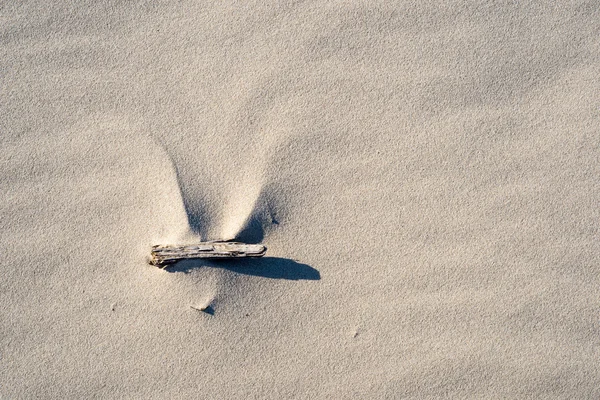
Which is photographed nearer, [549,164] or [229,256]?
[229,256]

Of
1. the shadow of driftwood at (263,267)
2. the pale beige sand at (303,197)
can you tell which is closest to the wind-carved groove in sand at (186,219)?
the pale beige sand at (303,197)

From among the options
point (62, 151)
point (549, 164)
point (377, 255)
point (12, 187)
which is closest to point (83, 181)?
point (62, 151)

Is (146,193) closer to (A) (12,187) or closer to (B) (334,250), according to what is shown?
(A) (12,187)

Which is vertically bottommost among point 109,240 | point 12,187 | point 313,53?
point 109,240

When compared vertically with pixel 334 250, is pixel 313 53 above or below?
above

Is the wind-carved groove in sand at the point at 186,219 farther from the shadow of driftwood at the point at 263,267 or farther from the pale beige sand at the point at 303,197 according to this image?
the shadow of driftwood at the point at 263,267

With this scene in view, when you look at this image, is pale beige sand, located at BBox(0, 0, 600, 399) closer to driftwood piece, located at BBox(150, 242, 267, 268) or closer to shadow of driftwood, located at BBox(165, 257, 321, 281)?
shadow of driftwood, located at BBox(165, 257, 321, 281)

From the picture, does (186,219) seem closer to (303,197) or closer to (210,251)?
(210,251)
